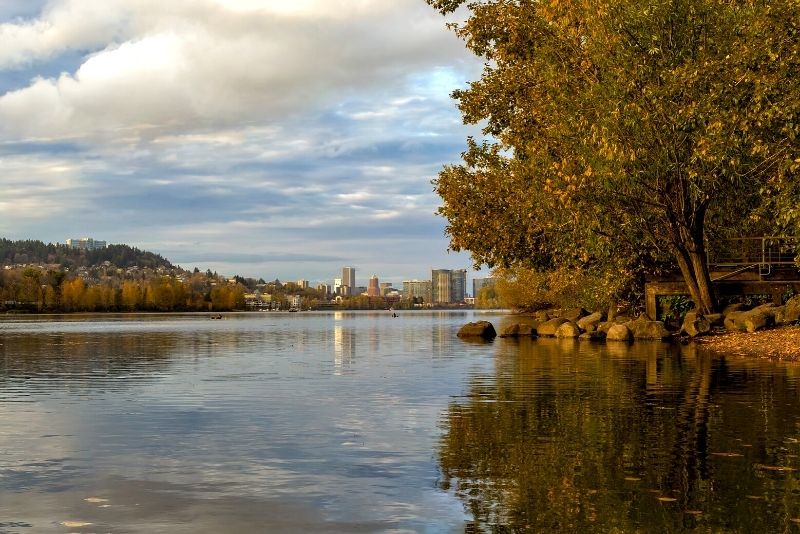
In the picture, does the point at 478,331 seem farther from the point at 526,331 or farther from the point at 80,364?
the point at 80,364

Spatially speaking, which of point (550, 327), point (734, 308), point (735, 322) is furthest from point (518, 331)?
point (735, 322)

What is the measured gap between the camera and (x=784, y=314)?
44.5 meters

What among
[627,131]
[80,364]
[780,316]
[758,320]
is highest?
[627,131]

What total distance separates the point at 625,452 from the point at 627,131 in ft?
78.1

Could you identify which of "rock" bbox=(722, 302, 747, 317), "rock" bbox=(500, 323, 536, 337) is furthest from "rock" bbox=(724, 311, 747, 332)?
"rock" bbox=(500, 323, 536, 337)

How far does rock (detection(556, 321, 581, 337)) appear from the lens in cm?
5816

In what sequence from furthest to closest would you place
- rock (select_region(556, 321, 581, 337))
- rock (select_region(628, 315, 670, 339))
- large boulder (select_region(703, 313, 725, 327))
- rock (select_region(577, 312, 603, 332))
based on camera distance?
rock (select_region(556, 321, 581, 337)) < rock (select_region(577, 312, 603, 332)) < rock (select_region(628, 315, 670, 339)) < large boulder (select_region(703, 313, 725, 327))

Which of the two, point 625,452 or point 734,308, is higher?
point 734,308

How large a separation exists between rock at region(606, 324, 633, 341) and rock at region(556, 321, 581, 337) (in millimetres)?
6011

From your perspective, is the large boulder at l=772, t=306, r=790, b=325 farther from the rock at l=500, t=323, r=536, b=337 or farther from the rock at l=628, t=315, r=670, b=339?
the rock at l=500, t=323, r=536, b=337

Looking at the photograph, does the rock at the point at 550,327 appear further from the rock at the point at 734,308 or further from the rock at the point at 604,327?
the rock at the point at 734,308

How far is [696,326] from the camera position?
46.2 m

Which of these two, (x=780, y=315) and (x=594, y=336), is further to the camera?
(x=594, y=336)

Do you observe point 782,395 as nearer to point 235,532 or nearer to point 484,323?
point 235,532
